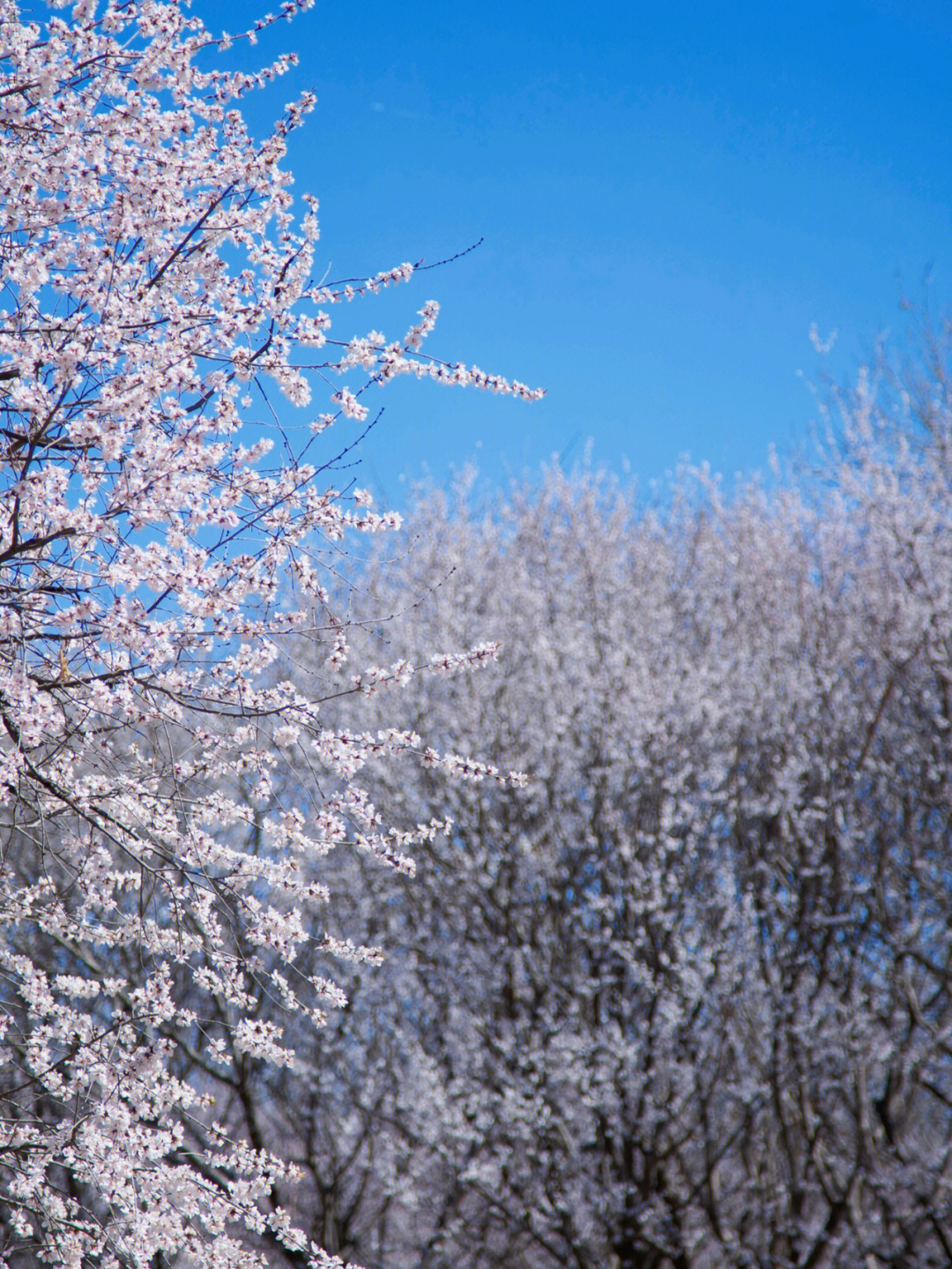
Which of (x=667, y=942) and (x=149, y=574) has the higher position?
(x=667, y=942)

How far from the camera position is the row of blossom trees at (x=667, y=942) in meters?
11.2

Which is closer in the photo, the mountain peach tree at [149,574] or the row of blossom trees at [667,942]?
the mountain peach tree at [149,574]

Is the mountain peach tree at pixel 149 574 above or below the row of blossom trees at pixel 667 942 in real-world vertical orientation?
below

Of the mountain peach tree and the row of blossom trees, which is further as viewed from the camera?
the row of blossom trees

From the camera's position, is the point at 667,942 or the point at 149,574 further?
the point at 667,942

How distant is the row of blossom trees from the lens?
1116cm

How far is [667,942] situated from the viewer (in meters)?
12.0

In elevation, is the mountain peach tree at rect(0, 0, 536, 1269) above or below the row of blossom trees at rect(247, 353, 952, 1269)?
below

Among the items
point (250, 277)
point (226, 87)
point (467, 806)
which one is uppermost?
point (467, 806)

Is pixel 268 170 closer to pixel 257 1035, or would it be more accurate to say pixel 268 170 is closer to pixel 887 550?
pixel 257 1035

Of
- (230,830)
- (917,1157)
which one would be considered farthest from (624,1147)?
(230,830)

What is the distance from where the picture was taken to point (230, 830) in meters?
14.3

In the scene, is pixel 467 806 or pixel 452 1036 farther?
pixel 467 806

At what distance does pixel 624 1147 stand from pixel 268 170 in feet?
35.2
